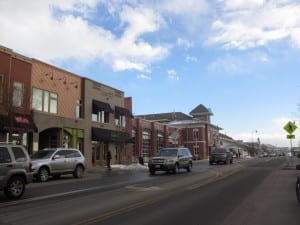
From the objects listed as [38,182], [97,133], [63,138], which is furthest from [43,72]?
[38,182]

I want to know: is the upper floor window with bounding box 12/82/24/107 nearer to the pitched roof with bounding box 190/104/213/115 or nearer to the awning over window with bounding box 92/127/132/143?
the awning over window with bounding box 92/127/132/143

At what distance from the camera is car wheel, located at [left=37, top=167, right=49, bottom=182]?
80.7 feet

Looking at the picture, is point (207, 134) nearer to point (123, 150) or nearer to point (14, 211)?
point (123, 150)

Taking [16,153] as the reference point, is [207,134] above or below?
above

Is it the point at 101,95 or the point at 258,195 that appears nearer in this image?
the point at 258,195

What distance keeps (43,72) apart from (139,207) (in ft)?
87.9

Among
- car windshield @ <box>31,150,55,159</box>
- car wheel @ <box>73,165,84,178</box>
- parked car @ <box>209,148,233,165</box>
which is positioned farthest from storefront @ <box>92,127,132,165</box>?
car windshield @ <box>31,150,55,159</box>

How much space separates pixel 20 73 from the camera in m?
33.9

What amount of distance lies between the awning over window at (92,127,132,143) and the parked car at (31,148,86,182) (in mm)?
15903

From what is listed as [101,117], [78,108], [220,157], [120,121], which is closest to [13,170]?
[78,108]

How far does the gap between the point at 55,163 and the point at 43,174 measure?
4.51 ft

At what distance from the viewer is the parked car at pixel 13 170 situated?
15.2 meters

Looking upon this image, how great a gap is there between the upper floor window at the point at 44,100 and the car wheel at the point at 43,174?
1154cm

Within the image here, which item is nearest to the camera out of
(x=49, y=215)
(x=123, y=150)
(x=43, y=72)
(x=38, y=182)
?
(x=49, y=215)
